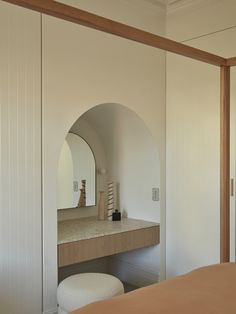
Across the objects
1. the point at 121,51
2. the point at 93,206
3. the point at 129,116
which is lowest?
the point at 93,206

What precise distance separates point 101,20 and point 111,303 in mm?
1432

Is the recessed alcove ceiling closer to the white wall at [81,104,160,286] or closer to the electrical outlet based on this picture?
the white wall at [81,104,160,286]

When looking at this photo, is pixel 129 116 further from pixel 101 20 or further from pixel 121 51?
pixel 101 20

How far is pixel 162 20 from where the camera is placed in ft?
13.1

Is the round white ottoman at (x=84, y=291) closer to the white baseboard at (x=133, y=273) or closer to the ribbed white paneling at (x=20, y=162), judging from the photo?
the ribbed white paneling at (x=20, y=162)

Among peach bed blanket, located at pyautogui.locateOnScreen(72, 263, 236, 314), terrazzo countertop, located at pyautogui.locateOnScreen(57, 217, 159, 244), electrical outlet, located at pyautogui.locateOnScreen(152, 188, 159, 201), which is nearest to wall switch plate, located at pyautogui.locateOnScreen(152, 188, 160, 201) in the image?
electrical outlet, located at pyautogui.locateOnScreen(152, 188, 159, 201)

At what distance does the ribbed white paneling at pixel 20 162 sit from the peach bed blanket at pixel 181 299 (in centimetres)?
142

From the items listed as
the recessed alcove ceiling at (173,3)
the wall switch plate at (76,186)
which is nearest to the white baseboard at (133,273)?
the wall switch plate at (76,186)

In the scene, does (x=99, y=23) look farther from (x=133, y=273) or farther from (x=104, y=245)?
(x=133, y=273)

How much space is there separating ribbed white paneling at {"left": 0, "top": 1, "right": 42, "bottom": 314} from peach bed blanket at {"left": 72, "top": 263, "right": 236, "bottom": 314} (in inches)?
56.0

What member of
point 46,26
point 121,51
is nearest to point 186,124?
point 121,51

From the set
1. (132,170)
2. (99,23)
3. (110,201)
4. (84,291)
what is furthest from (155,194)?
(99,23)

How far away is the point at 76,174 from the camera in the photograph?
13.4ft

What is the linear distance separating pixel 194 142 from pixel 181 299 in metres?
2.34
